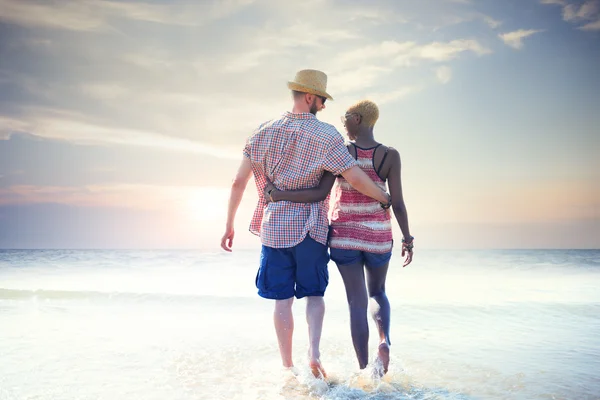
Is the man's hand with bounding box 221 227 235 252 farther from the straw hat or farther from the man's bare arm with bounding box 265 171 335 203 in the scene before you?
the straw hat

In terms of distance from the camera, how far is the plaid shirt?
3.27 m

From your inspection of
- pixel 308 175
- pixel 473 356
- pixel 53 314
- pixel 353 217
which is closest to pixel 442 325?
pixel 473 356

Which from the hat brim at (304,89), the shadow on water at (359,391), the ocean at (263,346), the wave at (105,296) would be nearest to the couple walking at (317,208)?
the hat brim at (304,89)

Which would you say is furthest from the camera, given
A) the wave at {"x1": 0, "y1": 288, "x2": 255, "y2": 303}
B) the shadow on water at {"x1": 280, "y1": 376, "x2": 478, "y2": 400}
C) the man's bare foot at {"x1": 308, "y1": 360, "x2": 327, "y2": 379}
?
the wave at {"x1": 0, "y1": 288, "x2": 255, "y2": 303}

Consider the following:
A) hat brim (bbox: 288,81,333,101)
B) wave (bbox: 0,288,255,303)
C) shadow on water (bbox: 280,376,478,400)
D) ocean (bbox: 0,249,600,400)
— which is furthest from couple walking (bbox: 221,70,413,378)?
wave (bbox: 0,288,255,303)

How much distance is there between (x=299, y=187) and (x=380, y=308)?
42.9 inches

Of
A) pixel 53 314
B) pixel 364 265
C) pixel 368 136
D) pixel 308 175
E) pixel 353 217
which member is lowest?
pixel 53 314

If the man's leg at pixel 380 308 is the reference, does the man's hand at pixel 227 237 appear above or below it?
above

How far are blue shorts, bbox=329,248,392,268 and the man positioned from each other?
0.25ft

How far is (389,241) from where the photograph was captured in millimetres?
3547

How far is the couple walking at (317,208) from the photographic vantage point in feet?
10.9

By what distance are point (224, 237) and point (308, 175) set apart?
0.79 meters

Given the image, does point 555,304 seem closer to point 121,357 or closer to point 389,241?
point 389,241

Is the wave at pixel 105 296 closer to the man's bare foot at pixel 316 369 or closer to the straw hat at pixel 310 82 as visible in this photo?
the man's bare foot at pixel 316 369
